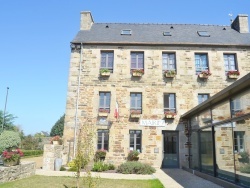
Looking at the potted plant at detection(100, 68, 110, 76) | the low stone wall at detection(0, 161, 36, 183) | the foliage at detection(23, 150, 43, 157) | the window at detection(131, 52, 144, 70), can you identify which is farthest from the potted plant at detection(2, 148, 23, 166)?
the foliage at detection(23, 150, 43, 157)

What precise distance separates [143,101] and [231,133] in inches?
258

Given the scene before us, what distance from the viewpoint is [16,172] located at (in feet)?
28.5

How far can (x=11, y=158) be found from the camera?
879cm

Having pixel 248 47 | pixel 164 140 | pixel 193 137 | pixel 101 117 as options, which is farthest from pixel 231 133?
pixel 248 47

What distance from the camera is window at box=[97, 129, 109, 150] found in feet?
43.5

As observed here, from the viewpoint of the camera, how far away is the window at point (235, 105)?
276 inches

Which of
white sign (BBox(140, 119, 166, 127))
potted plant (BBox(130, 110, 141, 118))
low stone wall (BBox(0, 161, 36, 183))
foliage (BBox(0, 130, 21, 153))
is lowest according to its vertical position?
low stone wall (BBox(0, 161, 36, 183))

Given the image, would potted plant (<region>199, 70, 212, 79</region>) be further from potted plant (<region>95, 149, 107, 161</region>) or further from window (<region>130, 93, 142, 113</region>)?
potted plant (<region>95, 149, 107, 161</region>)

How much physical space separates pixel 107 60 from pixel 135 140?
5.45 m

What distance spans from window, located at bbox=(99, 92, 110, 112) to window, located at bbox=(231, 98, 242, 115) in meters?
7.76

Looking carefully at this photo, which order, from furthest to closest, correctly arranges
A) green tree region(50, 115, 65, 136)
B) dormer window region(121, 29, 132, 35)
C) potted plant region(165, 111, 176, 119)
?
green tree region(50, 115, 65, 136) < dormer window region(121, 29, 132, 35) < potted plant region(165, 111, 176, 119)

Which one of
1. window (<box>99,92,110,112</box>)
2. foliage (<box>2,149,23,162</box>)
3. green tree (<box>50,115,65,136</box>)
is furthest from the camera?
green tree (<box>50,115,65,136</box>)

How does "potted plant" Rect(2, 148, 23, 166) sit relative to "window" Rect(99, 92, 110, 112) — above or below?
below

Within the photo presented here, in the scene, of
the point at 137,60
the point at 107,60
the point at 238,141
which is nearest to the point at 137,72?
the point at 137,60
